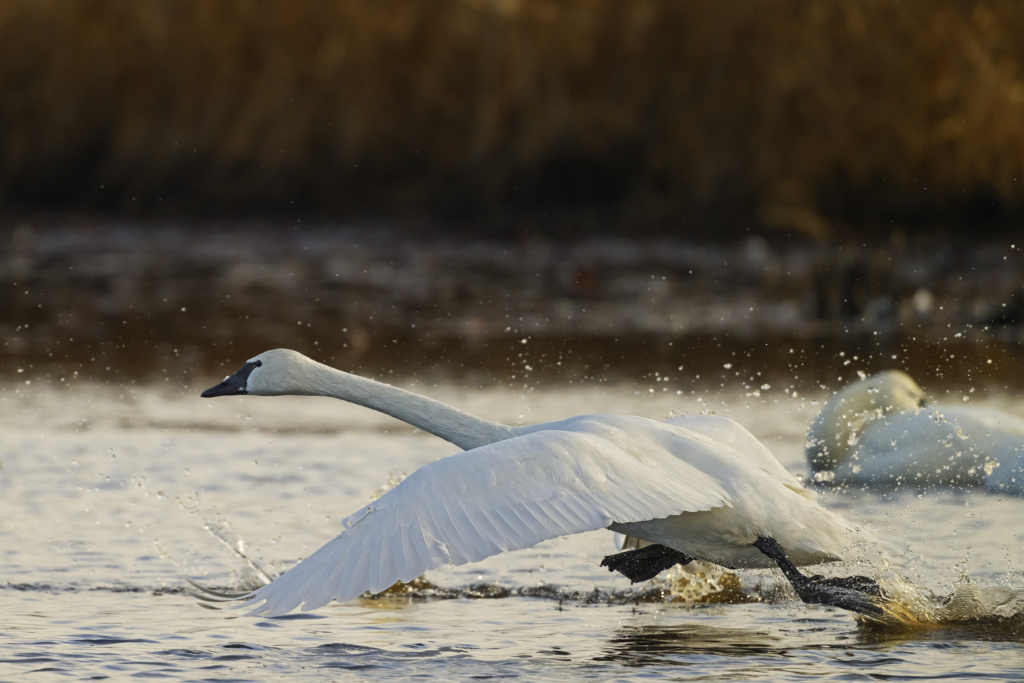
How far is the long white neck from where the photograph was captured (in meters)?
6.85

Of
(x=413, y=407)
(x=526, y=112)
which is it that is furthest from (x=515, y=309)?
(x=413, y=407)

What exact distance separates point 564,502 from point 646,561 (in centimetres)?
142

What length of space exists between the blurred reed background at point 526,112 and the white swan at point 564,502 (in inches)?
630

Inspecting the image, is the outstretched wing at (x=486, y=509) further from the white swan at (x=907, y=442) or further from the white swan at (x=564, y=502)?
the white swan at (x=907, y=442)

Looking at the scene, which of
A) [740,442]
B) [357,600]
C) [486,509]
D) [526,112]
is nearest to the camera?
[486,509]

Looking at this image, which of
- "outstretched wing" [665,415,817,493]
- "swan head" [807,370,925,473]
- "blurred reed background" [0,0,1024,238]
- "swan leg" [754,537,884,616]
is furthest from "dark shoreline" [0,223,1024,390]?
"swan leg" [754,537,884,616]

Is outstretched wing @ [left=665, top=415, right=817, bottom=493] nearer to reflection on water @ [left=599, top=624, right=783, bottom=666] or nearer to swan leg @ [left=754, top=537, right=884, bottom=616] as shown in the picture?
swan leg @ [left=754, top=537, right=884, bottom=616]

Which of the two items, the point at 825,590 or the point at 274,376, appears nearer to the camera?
the point at 825,590

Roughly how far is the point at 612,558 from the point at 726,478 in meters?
0.92

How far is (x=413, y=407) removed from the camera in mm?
6992

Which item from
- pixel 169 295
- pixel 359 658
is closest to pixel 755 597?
pixel 359 658

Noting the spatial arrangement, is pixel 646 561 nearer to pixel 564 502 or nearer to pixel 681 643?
pixel 681 643

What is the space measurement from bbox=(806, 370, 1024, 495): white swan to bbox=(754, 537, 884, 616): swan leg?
97.6 inches

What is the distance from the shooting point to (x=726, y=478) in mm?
6355
